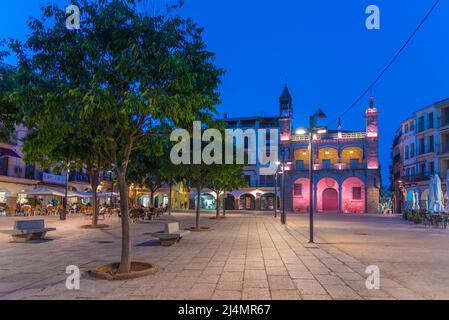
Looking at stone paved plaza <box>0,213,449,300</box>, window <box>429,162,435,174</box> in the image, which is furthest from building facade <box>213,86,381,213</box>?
stone paved plaza <box>0,213,449,300</box>

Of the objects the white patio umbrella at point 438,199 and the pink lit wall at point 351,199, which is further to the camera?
the pink lit wall at point 351,199

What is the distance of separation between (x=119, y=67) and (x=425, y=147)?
5077 cm

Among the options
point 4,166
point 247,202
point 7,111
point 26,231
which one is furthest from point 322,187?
point 7,111

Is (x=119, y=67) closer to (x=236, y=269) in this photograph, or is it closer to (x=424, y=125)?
(x=236, y=269)

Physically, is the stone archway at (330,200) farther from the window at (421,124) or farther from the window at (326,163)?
the window at (421,124)

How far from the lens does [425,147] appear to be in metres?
50.9

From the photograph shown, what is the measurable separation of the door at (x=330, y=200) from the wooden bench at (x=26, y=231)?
153 ft

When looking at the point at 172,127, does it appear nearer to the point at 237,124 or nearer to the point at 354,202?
the point at 354,202

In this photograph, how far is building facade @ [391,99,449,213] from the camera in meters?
47.9

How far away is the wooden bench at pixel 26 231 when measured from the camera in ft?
50.3

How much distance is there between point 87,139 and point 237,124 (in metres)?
60.8

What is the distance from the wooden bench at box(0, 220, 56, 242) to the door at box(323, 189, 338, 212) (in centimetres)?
4656

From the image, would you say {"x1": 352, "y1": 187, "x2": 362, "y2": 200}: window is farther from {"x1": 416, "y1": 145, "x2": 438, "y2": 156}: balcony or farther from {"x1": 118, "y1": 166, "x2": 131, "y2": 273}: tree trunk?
{"x1": 118, "y1": 166, "x2": 131, "y2": 273}: tree trunk

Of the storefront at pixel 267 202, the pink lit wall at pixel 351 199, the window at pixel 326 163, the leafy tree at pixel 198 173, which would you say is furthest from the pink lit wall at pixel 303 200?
the leafy tree at pixel 198 173
